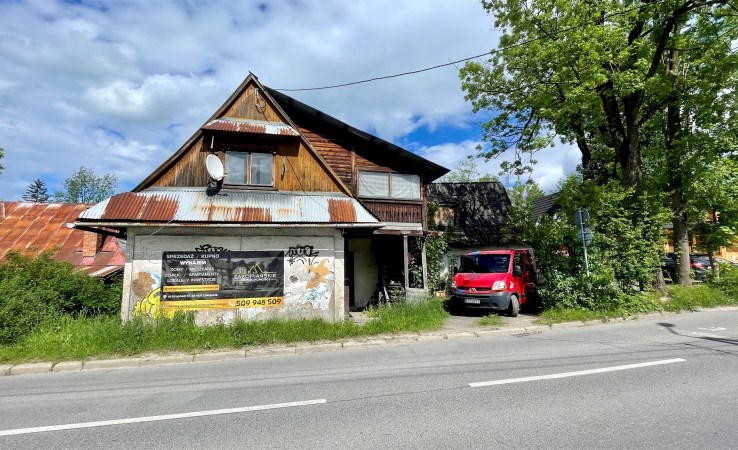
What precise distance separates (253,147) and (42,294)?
6.48m

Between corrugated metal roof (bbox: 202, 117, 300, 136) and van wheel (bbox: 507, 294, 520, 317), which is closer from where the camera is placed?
corrugated metal roof (bbox: 202, 117, 300, 136)

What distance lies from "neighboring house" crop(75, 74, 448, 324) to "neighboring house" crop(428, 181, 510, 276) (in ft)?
29.3

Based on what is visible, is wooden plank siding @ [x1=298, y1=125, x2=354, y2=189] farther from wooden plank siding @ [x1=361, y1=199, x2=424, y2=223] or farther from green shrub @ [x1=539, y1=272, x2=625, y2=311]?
green shrub @ [x1=539, y1=272, x2=625, y2=311]

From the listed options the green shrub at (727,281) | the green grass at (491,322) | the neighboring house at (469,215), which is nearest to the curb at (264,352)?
the green grass at (491,322)

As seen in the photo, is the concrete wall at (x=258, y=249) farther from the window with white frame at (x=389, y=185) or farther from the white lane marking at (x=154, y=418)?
the white lane marking at (x=154, y=418)

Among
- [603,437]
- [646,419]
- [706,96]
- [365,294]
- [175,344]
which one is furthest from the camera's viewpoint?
[365,294]

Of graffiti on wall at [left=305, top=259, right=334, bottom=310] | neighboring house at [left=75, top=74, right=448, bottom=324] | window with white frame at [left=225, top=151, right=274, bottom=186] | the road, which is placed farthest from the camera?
window with white frame at [left=225, top=151, right=274, bottom=186]

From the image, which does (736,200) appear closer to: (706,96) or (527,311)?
(706,96)

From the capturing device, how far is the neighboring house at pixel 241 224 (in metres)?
9.35

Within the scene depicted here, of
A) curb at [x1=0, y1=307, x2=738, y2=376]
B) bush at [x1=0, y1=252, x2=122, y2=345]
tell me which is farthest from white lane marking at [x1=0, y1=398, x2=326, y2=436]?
bush at [x1=0, y1=252, x2=122, y2=345]

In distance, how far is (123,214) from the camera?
362 inches

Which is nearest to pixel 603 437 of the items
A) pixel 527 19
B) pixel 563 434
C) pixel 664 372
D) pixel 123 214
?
pixel 563 434

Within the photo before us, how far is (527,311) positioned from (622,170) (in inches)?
276

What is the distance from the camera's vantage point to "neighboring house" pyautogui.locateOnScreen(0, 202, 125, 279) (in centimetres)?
1491
